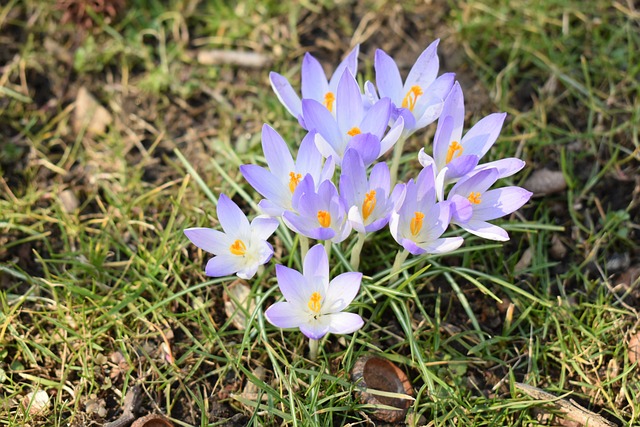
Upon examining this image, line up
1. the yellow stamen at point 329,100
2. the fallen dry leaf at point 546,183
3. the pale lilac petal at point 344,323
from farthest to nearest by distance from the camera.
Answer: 1. the fallen dry leaf at point 546,183
2. the yellow stamen at point 329,100
3. the pale lilac petal at point 344,323

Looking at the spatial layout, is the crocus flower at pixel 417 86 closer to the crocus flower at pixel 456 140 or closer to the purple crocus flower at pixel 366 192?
the crocus flower at pixel 456 140

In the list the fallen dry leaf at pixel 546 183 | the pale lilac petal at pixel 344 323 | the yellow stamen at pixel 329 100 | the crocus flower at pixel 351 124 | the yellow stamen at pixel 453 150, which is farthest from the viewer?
the fallen dry leaf at pixel 546 183

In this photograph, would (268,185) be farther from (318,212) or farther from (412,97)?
(412,97)

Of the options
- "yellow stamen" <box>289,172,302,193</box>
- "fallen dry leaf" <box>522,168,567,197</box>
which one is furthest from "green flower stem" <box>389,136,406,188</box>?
"fallen dry leaf" <box>522,168,567,197</box>

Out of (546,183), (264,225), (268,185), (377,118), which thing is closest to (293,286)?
(264,225)

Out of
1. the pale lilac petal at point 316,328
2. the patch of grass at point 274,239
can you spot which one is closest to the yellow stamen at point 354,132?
the patch of grass at point 274,239
